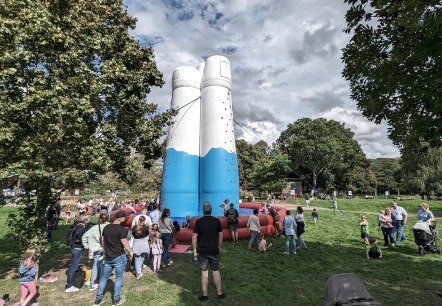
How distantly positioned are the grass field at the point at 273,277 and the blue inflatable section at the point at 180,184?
5075mm

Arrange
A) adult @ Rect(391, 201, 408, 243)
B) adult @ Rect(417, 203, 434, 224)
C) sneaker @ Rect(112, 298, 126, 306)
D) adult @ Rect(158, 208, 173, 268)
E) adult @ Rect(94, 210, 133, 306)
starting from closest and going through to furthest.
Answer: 1. adult @ Rect(94, 210, 133, 306)
2. sneaker @ Rect(112, 298, 126, 306)
3. adult @ Rect(158, 208, 173, 268)
4. adult @ Rect(417, 203, 434, 224)
5. adult @ Rect(391, 201, 408, 243)

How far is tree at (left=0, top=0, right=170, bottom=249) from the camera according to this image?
21.8 ft

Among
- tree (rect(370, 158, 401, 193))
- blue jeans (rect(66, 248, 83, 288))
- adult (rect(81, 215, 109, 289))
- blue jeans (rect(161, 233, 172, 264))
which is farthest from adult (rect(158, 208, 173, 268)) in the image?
tree (rect(370, 158, 401, 193))

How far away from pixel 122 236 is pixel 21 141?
12.1 ft

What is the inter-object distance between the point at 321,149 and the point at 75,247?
146ft

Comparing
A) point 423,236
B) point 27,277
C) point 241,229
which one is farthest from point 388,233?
point 27,277

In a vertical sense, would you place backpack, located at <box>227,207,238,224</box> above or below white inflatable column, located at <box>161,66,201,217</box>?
below

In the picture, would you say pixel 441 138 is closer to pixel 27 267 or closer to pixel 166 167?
pixel 27 267

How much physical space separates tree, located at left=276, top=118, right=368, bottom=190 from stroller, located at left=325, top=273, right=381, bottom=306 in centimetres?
4507

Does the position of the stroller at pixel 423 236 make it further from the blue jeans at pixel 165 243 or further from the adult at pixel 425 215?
the blue jeans at pixel 165 243

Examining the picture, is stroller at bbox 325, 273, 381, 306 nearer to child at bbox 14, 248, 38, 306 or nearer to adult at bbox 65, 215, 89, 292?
child at bbox 14, 248, 38, 306

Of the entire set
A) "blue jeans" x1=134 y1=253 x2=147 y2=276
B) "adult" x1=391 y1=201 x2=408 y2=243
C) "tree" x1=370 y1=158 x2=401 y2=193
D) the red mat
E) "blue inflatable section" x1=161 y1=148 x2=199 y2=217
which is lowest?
the red mat

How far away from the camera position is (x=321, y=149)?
4688 cm

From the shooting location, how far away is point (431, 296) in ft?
21.8
